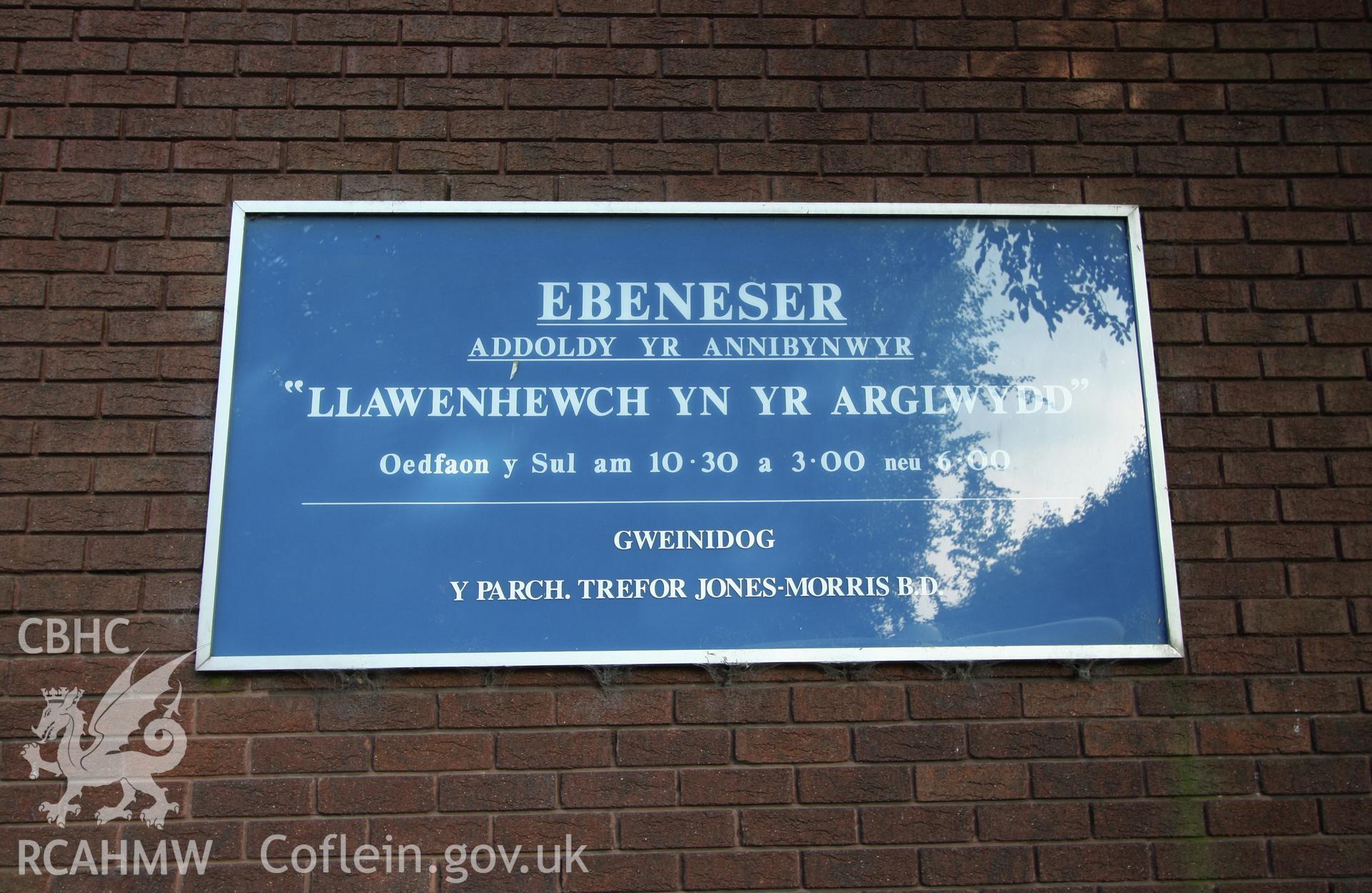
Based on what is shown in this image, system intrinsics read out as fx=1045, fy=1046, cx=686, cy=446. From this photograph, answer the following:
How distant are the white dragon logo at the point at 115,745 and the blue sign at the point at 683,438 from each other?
0.22 meters

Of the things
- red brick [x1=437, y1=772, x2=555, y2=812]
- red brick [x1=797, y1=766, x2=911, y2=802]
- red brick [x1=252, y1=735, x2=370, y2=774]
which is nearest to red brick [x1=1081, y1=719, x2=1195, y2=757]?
red brick [x1=797, y1=766, x2=911, y2=802]

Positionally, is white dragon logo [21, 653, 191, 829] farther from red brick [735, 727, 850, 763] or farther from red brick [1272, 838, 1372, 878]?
red brick [1272, 838, 1372, 878]

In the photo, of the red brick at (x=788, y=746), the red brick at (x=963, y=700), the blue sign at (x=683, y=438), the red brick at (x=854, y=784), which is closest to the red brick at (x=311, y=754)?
the blue sign at (x=683, y=438)

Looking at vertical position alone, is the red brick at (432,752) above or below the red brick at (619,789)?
above

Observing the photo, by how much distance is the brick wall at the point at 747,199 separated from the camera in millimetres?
2916

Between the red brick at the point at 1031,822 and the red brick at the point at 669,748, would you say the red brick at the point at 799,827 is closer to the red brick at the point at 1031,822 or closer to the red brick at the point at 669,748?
the red brick at the point at 669,748

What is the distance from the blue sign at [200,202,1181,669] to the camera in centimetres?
300

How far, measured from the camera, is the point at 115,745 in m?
2.91

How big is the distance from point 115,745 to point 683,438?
181 centimetres

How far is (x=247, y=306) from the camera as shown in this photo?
316 cm

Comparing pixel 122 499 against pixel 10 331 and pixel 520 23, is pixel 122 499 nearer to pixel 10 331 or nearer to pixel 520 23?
pixel 10 331

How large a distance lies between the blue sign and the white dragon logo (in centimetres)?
22

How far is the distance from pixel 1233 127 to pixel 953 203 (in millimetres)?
984

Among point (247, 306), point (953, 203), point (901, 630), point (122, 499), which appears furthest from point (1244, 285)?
point (122, 499)
